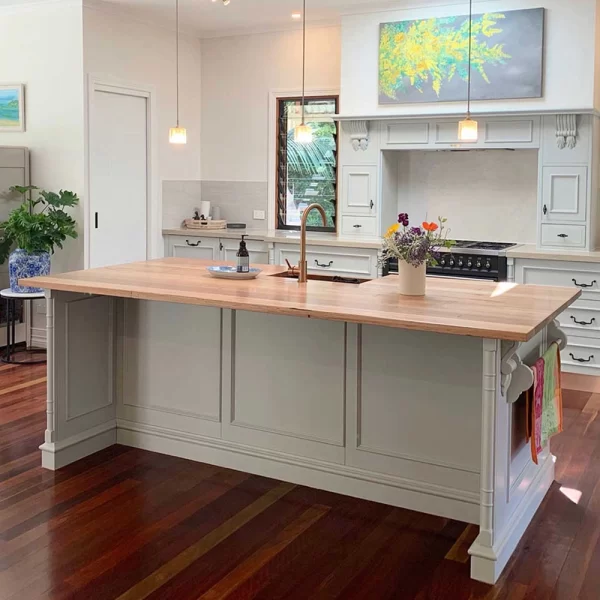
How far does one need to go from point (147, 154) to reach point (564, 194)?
11.9ft

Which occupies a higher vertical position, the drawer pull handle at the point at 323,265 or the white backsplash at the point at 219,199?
the white backsplash at the point at 219,199

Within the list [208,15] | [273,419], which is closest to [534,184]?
[208,15]

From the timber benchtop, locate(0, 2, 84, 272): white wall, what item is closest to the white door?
locate(0, 2, 84, 272): white wall

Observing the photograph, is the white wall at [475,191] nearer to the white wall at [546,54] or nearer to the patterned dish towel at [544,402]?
the white wall at [546,54]

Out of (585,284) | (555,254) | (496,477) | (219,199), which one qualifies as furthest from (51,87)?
(496,477)

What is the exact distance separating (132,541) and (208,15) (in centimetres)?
498

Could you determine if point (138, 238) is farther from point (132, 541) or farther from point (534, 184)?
point (132, 541)

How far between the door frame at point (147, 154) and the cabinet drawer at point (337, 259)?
51.9 inches

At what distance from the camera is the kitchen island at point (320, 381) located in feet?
10.2

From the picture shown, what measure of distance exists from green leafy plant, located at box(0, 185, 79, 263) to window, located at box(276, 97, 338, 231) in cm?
201

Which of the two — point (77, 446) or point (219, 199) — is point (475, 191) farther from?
point (77, 446)

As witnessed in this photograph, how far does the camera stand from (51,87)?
6.50m

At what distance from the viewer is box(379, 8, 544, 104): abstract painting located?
5.81 metres

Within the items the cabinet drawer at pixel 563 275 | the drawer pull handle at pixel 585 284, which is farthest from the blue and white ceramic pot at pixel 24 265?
the drawer pull handle at pixel 585 284
